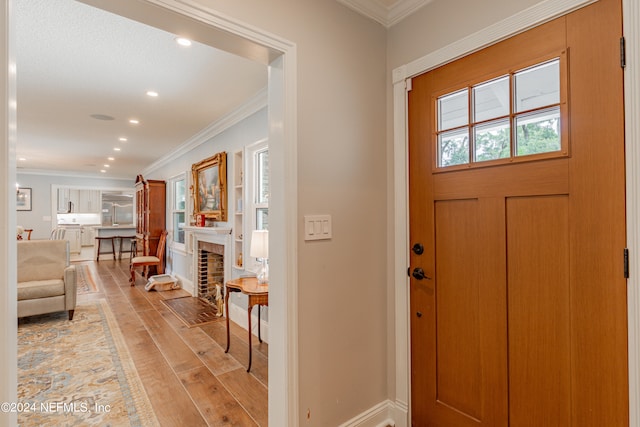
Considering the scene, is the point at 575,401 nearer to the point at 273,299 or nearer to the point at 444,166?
the point at 444,166

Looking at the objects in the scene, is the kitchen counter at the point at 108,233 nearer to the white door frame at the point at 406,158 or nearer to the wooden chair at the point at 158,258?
the wooden chair at the point at 158,258

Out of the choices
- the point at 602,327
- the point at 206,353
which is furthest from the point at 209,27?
the point at 206,353

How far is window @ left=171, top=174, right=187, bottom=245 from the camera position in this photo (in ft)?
19.7

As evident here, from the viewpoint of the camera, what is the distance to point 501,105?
1441 millimetres

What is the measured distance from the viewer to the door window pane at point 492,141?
142cm

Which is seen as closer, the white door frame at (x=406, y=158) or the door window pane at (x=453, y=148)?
the white door frame at (x=406, y=158)

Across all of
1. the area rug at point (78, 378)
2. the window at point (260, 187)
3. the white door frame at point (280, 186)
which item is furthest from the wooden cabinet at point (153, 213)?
the white door frame at point (280, 186)

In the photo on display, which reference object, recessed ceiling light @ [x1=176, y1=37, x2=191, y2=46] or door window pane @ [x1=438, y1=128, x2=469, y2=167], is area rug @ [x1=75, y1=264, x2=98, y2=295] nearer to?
recessed ceiling light @ [x1=176, y1=37, x2=191, y2=46]

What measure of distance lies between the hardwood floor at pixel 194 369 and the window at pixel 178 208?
1955 mm

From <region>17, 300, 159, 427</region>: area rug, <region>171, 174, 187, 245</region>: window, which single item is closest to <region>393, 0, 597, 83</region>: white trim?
<region>17, 300, 159, 427</region>: area rug

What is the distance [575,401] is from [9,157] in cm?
220

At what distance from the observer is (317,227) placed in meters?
1.62

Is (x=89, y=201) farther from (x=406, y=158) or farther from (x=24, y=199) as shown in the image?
(x=406, y=158)

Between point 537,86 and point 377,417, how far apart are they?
1.95 metres
